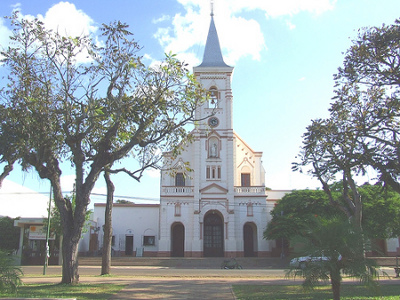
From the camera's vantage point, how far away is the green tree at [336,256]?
32.8 ft

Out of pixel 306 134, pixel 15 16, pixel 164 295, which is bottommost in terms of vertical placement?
pixel 164 295

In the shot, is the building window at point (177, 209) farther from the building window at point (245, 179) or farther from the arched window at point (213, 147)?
the building window at point (245, 179)

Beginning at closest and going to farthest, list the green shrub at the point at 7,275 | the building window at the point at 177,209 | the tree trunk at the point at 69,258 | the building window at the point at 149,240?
1. the green shrub at the point at 7,275
2. the tree trunk at the point at 69,258
3. the building window at the point at 177,209
4. the building window at the point at 149,240

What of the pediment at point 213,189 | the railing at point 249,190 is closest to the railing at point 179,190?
the pediment at point 213,189

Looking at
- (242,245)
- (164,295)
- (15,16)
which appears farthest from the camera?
(242,245)

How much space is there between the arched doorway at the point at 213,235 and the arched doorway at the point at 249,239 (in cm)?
239

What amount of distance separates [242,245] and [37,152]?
89.6 ft

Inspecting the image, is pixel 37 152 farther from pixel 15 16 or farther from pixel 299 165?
pixel 299 165

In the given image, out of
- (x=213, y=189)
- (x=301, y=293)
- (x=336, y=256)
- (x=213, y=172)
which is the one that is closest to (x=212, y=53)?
(x=213, y=172)

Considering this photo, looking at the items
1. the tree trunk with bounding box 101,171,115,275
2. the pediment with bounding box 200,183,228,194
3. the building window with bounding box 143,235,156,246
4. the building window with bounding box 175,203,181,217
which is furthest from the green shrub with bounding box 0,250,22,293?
the building window with bounding box 143,235,156,246

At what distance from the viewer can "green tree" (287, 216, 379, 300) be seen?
9.99 meters

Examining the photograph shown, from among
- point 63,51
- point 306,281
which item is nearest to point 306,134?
point 306,281

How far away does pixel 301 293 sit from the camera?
13.1 m

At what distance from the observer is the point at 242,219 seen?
39.2 meters
